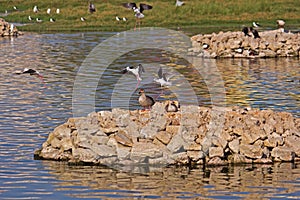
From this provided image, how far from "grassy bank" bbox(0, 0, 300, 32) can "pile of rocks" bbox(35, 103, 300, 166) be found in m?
51.7

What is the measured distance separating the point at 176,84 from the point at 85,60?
11.9 meters

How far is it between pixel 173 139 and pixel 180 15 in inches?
2344

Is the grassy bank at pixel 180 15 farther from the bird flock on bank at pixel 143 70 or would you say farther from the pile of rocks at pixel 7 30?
the pile of rocks at pixel 7 30

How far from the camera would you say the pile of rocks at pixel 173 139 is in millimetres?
20344

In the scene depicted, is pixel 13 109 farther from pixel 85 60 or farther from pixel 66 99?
pixel 85 60

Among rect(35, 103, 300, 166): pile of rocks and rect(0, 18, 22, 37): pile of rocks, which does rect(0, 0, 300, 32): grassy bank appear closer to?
rect(0, 18, 22, 37): pile of rocks

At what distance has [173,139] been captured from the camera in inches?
806

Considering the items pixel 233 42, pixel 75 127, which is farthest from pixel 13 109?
pixel 233 42

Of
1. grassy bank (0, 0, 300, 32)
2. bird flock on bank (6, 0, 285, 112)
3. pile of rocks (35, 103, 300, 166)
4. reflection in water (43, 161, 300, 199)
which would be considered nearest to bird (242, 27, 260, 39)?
bird flock on bank (6, 0, 285, 112)

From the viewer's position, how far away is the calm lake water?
1803cm

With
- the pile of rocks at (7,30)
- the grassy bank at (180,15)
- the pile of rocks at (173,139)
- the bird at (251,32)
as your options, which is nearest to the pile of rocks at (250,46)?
the bird at (251,32)

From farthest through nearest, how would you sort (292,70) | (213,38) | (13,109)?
(213,38) → (292,70) → (13,109)

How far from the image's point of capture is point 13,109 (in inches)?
1184

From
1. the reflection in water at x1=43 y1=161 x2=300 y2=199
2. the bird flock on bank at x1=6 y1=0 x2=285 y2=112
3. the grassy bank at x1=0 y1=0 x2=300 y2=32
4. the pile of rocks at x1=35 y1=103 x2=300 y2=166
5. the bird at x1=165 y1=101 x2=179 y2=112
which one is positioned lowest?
the reflection in water at x1=43 y1=161 x2=300 y2=199
